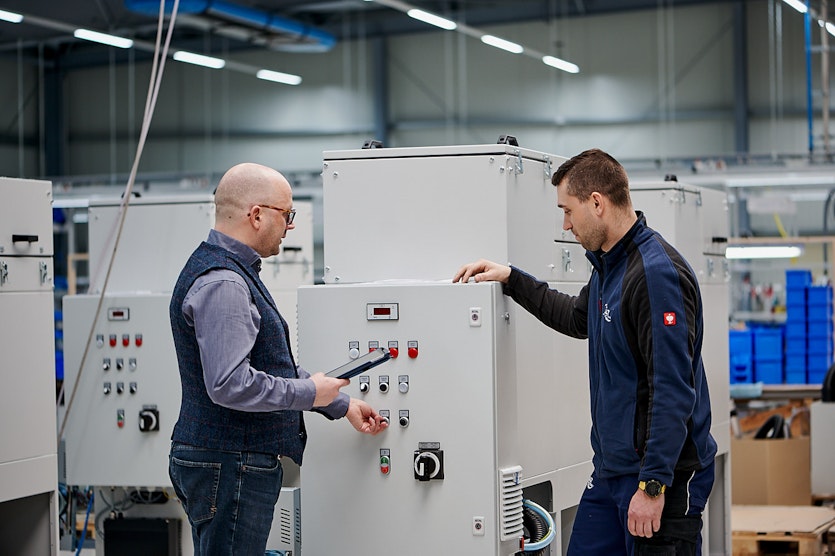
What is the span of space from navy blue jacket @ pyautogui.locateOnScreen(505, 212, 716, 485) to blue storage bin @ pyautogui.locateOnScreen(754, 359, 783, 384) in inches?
220

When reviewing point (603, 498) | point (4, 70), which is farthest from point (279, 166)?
point (603, 498)

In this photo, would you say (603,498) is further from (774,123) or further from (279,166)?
(279,166)

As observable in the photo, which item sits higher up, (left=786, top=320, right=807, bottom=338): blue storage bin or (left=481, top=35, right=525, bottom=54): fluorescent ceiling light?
(left=481, top=35, right=525, bottom=54): fluorescent ceiling light

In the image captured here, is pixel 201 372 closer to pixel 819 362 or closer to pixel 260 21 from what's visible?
pixel 819 362

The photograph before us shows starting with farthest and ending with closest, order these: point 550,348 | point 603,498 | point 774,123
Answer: point 774,123, point 550,348, point 603,498

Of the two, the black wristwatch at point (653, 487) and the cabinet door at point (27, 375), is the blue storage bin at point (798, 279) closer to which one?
the cabinet door at point (27, 375)

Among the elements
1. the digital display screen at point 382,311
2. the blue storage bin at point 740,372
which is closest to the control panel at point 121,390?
the digital display screen at point 382,311

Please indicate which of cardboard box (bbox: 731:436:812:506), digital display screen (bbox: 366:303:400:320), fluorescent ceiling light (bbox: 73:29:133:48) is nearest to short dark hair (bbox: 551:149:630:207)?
digital display screen (bbox: 366:303:400:320)

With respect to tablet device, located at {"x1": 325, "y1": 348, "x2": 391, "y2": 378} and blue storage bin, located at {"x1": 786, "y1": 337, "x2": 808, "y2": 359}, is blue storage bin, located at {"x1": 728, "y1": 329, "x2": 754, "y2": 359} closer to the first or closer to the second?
blue storage bin, located at {"x1": 786, "y1": 337, "x2": 808, "y2": 359}

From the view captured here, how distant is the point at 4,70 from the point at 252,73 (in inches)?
109

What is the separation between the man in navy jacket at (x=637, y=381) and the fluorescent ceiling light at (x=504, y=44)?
9008mm

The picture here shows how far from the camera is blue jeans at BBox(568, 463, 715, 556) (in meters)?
2.48

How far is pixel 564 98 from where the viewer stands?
37.2 feet

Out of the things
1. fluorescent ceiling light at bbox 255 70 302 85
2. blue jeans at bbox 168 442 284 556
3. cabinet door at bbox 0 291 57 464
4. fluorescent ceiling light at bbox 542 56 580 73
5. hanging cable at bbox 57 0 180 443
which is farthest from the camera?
fluorescent ceiling light at bbox 255 70 302 85
